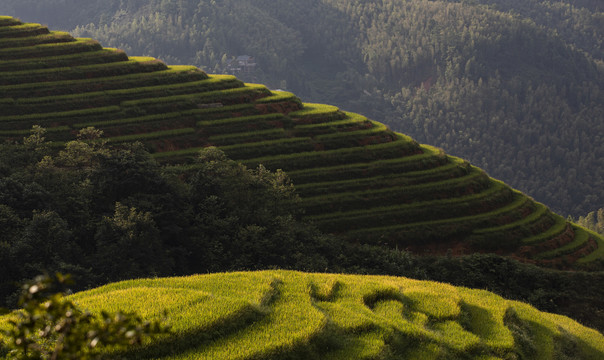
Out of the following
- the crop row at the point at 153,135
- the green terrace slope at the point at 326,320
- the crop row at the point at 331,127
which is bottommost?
the crop row at the point at 153,135

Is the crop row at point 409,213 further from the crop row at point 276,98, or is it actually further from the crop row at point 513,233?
the crop row at point 276,98

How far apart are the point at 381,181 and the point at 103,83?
27883 millimetres

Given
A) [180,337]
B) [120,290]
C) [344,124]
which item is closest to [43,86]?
[344,124]

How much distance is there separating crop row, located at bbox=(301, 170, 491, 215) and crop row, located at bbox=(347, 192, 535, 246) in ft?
8.39

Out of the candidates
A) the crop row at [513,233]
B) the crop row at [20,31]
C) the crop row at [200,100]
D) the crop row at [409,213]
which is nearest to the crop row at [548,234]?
the crop row at [513,233]

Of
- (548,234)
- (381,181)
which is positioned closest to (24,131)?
(381,181)

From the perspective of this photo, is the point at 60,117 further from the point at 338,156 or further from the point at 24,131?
the point at 338,156

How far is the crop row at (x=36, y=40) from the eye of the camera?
178 feet

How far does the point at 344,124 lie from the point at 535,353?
37529 mm

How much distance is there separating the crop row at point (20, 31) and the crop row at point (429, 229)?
126 ft

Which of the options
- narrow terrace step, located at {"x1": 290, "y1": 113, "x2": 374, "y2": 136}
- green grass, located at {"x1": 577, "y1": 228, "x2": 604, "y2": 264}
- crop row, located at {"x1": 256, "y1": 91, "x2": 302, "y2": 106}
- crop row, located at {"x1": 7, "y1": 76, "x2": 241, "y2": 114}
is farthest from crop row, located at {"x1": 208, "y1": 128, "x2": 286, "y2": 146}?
green grass, located at {"x1": 577, "y1": 228, "x2": 604, "y2": 264}

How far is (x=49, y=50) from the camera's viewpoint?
54594mm

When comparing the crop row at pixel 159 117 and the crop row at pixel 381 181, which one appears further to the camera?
the crop row at pixel 159 117

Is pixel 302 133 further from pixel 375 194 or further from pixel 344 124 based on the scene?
pixel 375 194
